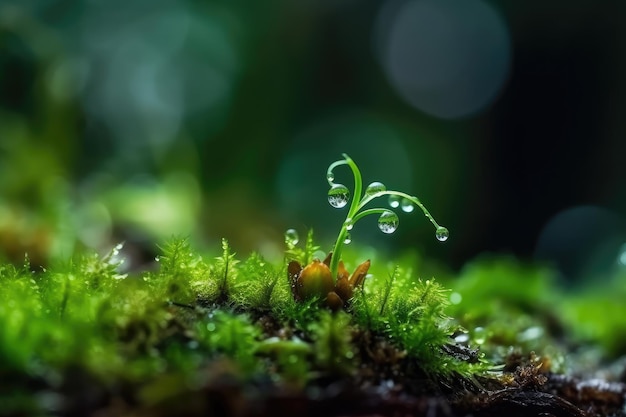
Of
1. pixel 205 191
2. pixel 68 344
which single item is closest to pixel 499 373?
pixel 68 344

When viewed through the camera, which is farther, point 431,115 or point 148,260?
point 431,115

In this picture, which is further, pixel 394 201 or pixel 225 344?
pixel 394 201

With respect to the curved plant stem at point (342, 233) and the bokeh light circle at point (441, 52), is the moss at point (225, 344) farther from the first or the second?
the bokeh light circle at point (441, 52)

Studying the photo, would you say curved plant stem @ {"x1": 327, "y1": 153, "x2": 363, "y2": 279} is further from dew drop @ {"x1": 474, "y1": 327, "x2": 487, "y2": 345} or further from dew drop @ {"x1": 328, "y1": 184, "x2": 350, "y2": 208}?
dew drop @ {"x1": 474, "y1": 327, "x2": 487, "y2": 345}

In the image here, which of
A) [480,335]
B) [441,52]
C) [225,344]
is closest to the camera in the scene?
[225,344]

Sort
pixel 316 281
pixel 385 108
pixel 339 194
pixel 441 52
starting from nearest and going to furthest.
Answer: pixel 316 281 → pixel 339 194 → pixel 385 108 → pixel 441 52

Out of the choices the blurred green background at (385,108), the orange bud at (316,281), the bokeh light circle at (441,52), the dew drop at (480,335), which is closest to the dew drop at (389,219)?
the orange bud at (316,281)

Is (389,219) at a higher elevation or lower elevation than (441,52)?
lower

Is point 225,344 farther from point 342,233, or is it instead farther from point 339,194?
point 339,194

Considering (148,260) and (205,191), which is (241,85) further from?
(148,260)

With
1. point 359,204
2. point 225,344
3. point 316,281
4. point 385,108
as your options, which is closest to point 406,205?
point 359,204
